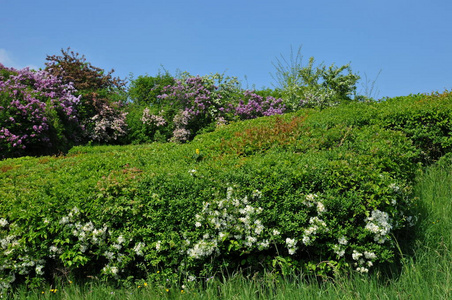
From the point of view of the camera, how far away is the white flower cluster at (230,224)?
3926 millimetres

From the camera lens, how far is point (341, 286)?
3623mm

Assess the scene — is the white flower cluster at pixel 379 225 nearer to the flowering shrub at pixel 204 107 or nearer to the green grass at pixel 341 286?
the green grass at pixel 341 286

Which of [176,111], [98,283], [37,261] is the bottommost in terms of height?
[98,283]

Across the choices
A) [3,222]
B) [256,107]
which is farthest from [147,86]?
[3,222]

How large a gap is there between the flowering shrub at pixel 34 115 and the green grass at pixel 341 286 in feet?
31.0

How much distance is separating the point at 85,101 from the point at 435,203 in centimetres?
1569

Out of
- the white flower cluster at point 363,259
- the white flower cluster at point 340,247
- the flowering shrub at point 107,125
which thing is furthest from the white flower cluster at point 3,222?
the flowering shrub at point 107,125

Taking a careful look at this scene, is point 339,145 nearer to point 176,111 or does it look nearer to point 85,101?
point 176,111

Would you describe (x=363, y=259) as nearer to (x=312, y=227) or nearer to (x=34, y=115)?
(x=312, y=227)

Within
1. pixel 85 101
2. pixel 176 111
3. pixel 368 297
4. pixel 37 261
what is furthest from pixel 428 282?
pixel 85 101

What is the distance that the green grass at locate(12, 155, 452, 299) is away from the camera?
11.7 feet

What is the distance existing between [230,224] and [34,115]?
445 inches

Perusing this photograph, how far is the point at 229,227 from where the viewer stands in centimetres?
401

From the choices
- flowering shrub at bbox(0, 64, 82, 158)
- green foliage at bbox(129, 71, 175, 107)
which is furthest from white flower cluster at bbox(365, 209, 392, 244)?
green foliage at bbox(129, 71, 175, 107)
